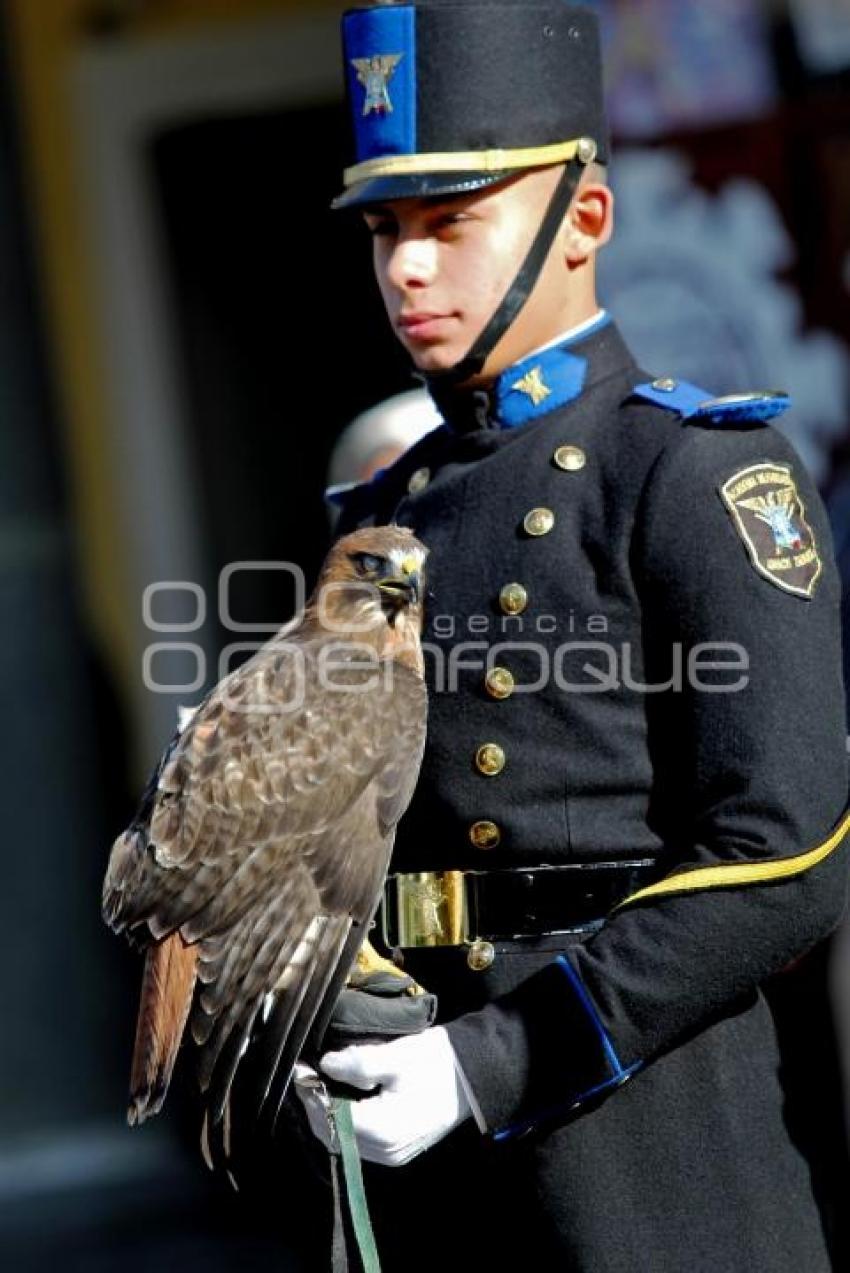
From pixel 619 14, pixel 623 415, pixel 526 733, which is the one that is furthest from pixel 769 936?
pixel 619 14

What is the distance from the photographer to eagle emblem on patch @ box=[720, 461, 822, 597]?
94.9 inches

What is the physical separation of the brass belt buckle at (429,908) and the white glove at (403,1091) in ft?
0.48

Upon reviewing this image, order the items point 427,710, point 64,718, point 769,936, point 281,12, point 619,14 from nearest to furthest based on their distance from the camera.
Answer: point 769,936
point 427,710
point 619,14
point 281,12
point 64,718

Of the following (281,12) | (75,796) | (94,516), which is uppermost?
(281,12)

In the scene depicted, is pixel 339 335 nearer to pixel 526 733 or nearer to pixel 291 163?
pixel 291 163

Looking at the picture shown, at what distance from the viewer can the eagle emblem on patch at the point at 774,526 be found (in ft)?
7.91

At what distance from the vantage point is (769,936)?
7.83 feet

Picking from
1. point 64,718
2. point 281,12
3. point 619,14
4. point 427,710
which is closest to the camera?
point 427,710

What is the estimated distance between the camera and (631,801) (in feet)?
8.17

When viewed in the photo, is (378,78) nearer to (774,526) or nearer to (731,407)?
(731,407)

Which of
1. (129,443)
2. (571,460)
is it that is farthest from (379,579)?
(129,443)

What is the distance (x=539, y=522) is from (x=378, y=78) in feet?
1.97

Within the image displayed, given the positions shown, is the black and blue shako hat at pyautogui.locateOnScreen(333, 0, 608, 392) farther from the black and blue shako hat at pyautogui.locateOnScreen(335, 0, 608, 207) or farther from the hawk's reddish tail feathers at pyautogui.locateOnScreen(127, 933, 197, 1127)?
the hawk's reddish tail feathers at pyautogui.locateOnScreen(127, 933, 197, 1127)

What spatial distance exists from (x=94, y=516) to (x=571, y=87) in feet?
13.3
